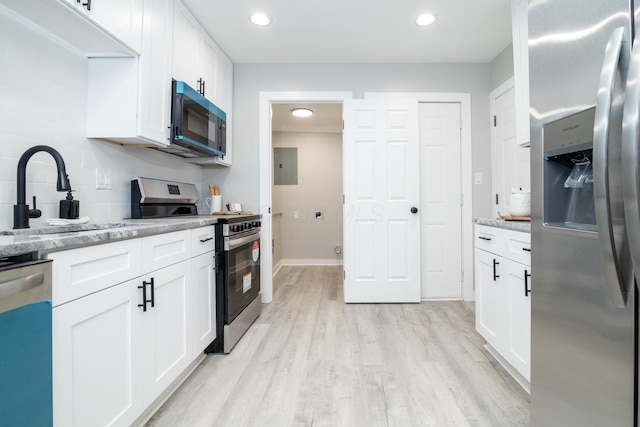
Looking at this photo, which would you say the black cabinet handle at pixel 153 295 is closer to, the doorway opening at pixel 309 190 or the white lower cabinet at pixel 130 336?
the white lower cabinet at pixel 130 336

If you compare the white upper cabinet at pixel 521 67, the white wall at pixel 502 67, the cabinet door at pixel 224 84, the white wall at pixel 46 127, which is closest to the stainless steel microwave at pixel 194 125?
the cabinet door at pixel 224 84

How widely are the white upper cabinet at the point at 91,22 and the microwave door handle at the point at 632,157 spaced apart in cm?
189

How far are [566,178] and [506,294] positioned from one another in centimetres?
89

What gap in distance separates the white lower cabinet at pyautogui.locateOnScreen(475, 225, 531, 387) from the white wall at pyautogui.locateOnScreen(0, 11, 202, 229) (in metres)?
2.34

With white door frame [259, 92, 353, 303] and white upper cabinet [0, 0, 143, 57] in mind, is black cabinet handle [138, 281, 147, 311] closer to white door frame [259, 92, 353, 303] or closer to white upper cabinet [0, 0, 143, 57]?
white upper cabinet [0, 0, 143, 57]

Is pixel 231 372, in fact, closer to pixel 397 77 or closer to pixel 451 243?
pixel 451 243

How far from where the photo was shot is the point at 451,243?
3.09m

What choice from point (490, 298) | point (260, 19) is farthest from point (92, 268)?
point (260, 19)

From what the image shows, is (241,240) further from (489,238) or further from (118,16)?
(489,238)

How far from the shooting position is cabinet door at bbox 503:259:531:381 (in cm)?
145

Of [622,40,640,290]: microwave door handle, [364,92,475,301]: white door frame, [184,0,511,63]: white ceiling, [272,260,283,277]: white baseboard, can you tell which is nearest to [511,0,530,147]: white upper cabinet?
[184,0,511,63]: white ceiling

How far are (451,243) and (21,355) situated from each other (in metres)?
3.16

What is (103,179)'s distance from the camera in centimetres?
179

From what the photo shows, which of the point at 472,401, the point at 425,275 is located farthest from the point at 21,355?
the point at 425,275
